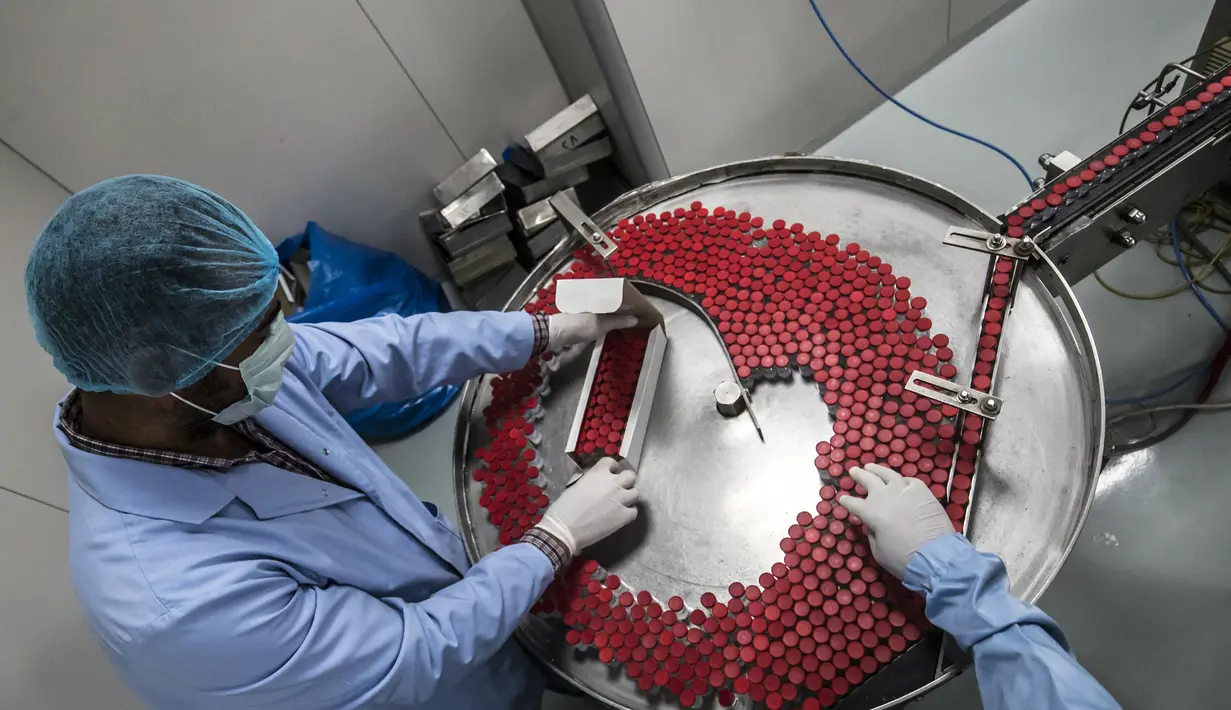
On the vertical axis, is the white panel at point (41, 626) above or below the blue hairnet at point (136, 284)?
below

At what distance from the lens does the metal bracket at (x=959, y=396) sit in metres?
0.91

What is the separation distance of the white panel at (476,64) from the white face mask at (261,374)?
4.22 feet

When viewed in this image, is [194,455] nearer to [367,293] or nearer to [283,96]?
[367,293]

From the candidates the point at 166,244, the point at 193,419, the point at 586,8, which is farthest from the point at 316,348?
the point at 586,8

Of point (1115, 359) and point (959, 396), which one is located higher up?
point (959, 396)

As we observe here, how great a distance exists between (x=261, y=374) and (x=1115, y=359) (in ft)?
6.20

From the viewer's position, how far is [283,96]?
5.85 ft

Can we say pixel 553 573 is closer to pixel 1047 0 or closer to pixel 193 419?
pixel 193 419

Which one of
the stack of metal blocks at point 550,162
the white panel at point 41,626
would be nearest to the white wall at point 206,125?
the white panel at point 41,626

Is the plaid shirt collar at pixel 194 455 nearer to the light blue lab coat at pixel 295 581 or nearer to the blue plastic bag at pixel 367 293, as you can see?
the light blue lab coat at pixel 295 581

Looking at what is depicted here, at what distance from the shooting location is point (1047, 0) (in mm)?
2264

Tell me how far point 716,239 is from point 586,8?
2.71 feet

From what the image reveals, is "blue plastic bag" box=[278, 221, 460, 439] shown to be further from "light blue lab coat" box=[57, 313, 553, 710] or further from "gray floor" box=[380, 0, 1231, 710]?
"light blue lab coat" box=[57, 313, 553, 710]

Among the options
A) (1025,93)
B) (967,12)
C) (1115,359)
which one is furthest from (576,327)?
(967,12)
